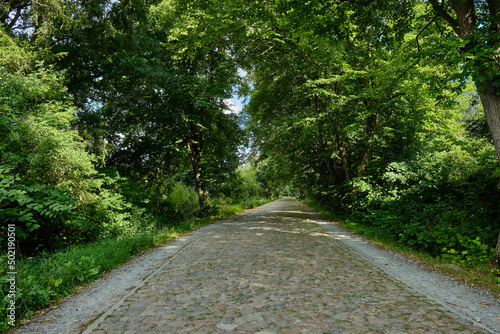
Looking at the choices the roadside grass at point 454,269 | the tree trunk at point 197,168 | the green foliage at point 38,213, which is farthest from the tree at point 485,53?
the tree trunk at point 197,168

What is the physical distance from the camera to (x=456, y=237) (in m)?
6.14

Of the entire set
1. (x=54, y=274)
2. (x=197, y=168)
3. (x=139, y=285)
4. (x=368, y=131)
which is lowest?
(x=139, y=285)

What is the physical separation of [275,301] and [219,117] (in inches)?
534

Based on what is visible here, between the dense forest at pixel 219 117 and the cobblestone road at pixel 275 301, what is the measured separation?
166 cm

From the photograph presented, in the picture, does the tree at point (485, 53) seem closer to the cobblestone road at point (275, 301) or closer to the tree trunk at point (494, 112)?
the tree trunk at point (494, 112)

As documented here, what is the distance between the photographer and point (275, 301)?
379 cm

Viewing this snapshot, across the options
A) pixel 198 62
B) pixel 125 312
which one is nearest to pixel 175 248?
pixel 125 312

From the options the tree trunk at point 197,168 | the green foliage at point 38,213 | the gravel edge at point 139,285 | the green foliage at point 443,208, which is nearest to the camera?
the gravel edge at point 139,285

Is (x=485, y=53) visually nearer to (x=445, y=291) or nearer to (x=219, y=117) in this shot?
(x=445, y=291)

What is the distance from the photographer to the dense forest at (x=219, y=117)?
5.43 m

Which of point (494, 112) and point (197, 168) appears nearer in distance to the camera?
point (494, 112)

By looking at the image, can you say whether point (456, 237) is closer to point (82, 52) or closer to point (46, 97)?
point (46, 97)

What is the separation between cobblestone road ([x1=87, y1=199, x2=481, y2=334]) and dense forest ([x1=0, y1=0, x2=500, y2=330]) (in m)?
1.66

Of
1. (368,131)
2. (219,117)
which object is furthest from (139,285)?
(219,117)
